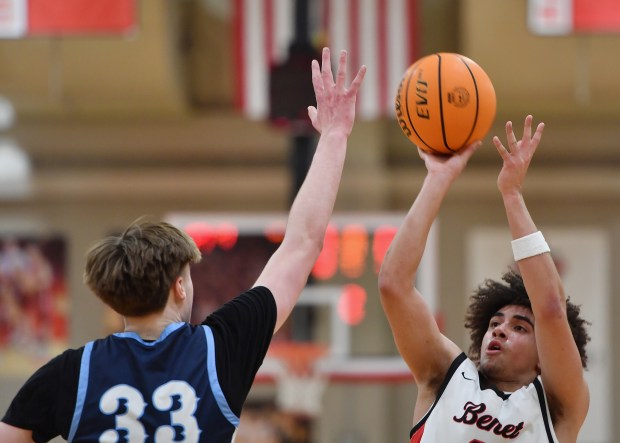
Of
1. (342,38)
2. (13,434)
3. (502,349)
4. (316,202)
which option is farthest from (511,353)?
(342,38)

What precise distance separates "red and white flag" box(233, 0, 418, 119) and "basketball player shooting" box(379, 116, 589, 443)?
292 inches

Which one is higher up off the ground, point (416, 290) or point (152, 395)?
point (416, 290)

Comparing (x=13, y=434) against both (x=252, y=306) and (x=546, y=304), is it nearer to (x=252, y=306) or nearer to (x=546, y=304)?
(x=252, y=306)

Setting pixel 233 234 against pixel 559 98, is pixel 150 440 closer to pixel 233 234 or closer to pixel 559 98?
pixel 233 234

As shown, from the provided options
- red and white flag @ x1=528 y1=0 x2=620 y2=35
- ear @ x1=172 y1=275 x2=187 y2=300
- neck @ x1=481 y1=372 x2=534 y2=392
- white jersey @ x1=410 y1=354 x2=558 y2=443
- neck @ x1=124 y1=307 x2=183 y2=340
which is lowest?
white jersey @ x1=410 y1=354 x2=558 y2=443

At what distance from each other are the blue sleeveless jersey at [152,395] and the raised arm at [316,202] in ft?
0.85

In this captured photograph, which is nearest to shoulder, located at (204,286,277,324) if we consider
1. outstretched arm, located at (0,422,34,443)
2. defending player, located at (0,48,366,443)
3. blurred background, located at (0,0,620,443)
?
defending player, located at (0,48,366,443)

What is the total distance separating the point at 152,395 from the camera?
225 cm

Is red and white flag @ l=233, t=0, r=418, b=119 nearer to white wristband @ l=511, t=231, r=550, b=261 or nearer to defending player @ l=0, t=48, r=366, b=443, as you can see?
white wristband @ l=511, t=231, r=550, b=261

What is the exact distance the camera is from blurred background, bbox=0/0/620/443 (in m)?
10.8

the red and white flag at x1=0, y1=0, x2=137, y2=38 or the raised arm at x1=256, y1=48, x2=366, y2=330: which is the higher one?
the red and white flag at x1=0, y1=0, x2=137, y2=38

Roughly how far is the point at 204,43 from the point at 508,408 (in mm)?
9815

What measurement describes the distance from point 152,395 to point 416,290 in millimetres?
909

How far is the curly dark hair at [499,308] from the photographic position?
3051 mm
